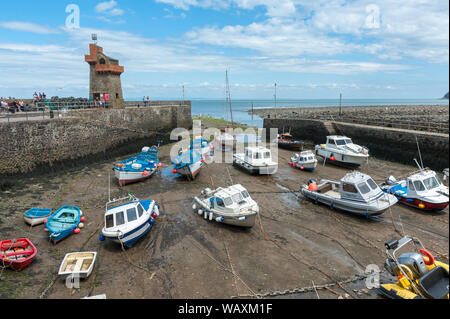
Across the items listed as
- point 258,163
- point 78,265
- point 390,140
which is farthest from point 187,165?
point 390,140

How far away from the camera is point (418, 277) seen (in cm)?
694

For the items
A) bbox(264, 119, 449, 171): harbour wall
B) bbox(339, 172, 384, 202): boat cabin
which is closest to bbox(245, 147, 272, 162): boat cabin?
bbox(339, 172, 384, 202): boat cabin

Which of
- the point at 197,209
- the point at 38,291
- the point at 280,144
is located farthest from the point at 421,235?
the point at 280,144

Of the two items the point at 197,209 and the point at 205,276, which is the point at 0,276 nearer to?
the point at 205,276

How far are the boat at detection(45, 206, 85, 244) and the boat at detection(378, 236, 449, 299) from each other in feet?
40.2

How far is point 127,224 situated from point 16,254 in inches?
155

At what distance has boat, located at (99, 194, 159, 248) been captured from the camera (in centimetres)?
1051

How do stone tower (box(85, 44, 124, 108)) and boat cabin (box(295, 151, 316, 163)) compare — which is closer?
boat cabin (box(295, 151, 316, 163))

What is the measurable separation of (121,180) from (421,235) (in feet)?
57.2

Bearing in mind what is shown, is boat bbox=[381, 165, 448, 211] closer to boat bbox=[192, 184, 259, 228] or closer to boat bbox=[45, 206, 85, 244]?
boat bbox=[192, 184, 259, 228]

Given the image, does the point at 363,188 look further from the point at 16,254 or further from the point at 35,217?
the point at 35,217

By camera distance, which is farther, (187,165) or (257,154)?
(257,154)

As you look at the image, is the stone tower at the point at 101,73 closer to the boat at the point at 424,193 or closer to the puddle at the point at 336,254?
the puddle at the point at 336,254

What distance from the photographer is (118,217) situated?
36.3 ft
